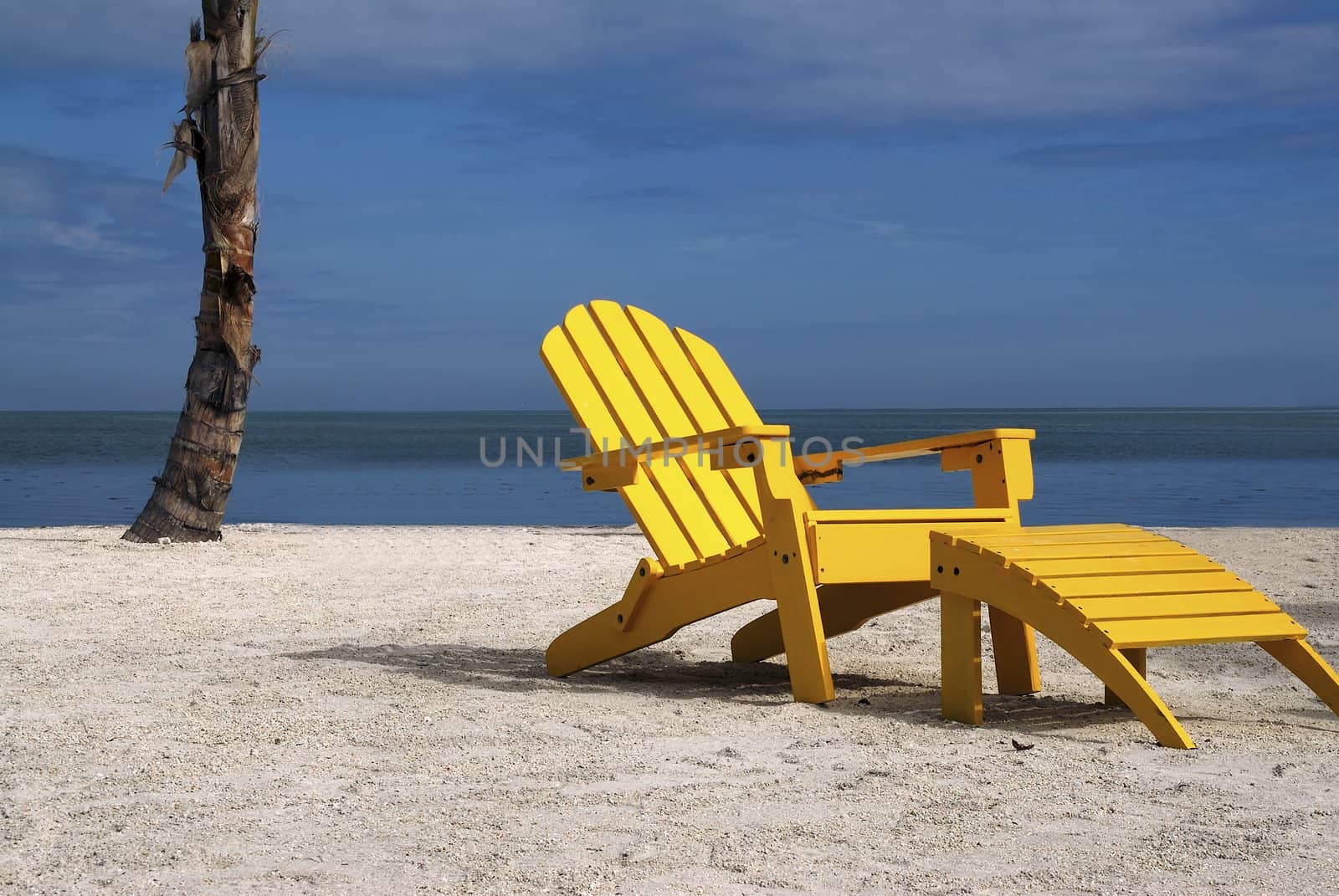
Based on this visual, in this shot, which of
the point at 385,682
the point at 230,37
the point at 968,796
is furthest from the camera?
the point at 230,37

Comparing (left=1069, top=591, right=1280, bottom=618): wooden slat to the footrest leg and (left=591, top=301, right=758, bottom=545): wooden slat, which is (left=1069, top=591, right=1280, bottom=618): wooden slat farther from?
(left=591, top=301, right=758, bottom=545): wooden slat

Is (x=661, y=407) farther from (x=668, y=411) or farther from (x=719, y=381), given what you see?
(x=719, y=381)

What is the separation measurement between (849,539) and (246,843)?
172 centimetres

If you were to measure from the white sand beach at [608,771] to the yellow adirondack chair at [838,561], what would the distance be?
0.15m

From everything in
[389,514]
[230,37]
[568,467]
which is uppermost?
[230,37]

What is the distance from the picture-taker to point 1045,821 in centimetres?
224

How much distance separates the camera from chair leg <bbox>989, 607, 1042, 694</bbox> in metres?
3.64

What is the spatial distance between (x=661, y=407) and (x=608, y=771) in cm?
186

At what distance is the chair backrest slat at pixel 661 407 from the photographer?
154 inches

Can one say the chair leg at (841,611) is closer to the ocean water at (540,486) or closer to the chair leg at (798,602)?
the chair leg at (798,602)

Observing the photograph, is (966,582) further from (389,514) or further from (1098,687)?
(389,514)

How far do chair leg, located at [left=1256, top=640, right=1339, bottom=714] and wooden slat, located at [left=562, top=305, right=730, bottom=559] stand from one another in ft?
5.22

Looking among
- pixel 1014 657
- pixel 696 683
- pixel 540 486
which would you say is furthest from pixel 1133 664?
pixel 540 486

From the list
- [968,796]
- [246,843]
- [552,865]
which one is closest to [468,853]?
[552,865]
